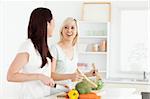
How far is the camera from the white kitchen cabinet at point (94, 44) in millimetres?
4781

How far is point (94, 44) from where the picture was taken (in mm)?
4875

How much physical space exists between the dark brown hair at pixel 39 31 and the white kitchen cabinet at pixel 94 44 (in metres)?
2.63

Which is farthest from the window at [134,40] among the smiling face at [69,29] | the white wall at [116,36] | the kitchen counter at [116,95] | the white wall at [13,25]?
the kitchen counter at [116,95]

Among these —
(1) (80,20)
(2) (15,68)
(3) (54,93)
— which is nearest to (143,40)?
(1) (80,20)

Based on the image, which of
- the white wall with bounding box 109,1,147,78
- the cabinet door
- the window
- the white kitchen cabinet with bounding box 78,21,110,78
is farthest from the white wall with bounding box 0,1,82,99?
the window

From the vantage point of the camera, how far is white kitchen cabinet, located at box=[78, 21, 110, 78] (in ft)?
15.7

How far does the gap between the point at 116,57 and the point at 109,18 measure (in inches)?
23.2

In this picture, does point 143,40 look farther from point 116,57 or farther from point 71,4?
point 71,4

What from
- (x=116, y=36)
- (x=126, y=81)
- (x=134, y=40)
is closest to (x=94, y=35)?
(x=116, y=36)

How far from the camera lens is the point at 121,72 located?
4.86 m

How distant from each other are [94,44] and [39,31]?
9.11 feet

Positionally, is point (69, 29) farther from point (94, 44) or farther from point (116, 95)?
point (94, 44)

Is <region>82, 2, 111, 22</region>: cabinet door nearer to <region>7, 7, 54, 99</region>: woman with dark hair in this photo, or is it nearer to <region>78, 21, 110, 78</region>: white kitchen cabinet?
<region>78, 21, 110, 78</region>: white kitchen cabinet

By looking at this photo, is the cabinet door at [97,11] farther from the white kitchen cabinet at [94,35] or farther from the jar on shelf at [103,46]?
the jar on shelf at [103,46]
